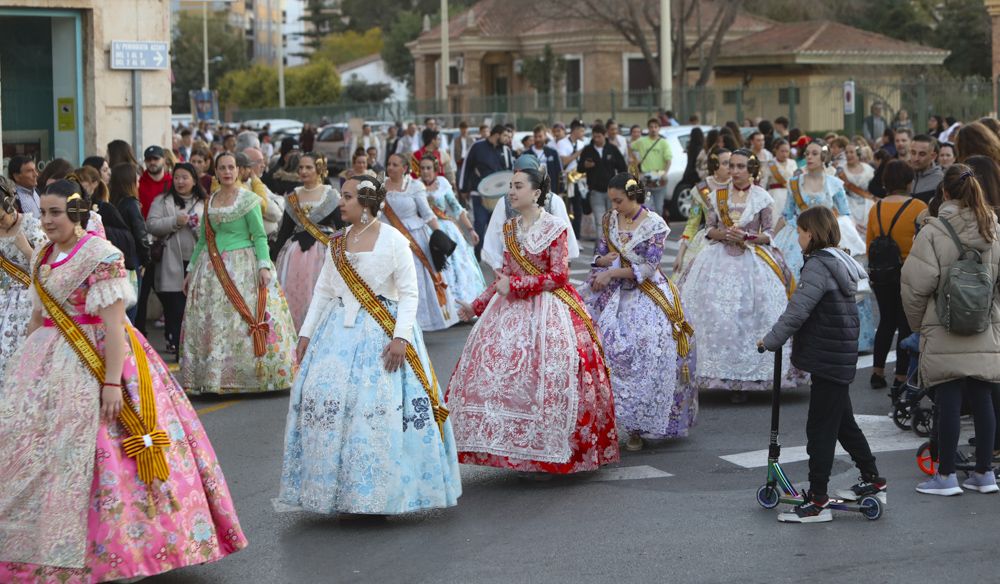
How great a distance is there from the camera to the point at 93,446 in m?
6.03

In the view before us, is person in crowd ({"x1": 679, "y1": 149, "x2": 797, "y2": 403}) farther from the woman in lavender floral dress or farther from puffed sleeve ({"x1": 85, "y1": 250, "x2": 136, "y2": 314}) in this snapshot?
puffed sleeve ({"x1": 85, "y1": 250, "x2": 136, "y2": 314})

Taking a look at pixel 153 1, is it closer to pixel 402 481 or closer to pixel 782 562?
pixel 402 481

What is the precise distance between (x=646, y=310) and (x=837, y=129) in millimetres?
30901

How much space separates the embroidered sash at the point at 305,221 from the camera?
39.3ft

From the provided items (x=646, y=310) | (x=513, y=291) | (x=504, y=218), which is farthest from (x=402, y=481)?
(x=504, y=218)

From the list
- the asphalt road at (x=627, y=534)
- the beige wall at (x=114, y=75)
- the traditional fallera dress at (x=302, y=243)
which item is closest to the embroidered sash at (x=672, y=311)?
the asphalt road at (x=627, y=534)

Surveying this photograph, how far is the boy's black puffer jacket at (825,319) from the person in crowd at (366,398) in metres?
1.73

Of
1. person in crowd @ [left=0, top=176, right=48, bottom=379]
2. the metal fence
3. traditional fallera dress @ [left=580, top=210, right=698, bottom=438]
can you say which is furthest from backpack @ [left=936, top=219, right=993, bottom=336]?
the metal fence

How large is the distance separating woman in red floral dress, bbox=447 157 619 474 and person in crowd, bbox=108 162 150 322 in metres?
3.72

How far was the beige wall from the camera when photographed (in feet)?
59.3

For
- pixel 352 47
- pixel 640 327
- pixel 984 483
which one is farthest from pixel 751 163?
pixel 352 47

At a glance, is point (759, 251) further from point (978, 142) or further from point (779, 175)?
point (779, 175)

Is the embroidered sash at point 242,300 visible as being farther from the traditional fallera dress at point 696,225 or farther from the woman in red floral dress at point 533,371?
the traditional fallera dress at point 696,225

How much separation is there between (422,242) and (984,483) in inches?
277
